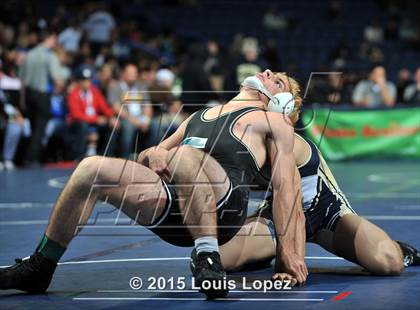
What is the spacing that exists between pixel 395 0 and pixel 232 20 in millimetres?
3789

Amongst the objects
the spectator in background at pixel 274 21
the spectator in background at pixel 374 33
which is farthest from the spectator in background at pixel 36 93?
the spectator in background at pixel 374 33

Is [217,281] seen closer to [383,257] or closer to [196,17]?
[383,257]

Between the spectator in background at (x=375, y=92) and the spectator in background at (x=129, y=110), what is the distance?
3423 mm

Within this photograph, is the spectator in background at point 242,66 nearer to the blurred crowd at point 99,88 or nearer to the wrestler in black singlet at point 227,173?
the blurred crowd at point 99,88

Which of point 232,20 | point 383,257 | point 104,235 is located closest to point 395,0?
point 232,20

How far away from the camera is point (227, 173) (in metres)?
4.70

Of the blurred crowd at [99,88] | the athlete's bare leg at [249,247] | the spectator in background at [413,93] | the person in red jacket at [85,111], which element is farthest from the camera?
the spectator in background at [413,93]

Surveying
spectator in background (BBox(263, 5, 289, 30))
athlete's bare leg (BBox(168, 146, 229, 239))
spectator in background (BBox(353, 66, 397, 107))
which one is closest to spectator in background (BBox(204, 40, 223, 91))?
spectator in background (BBox(353, 66, 397, 107))

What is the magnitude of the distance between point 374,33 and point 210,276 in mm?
17958

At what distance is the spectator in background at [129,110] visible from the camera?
49.4 feet

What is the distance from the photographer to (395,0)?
22578 millimetres

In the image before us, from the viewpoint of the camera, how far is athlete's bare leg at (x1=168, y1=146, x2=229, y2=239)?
14.5 ft

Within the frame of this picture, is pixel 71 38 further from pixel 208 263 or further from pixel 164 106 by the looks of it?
pixel 208 263

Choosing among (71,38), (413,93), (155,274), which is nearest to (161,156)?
(155,274)
